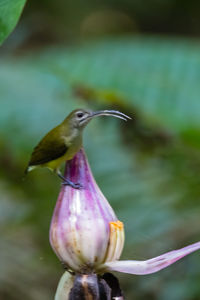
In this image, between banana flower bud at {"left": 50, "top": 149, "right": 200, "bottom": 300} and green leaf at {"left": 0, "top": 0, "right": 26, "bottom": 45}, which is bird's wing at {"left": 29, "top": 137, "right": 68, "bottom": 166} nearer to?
banana flower bud at {"left": 50, "top": 149, "right": 200, "bottom": 300}

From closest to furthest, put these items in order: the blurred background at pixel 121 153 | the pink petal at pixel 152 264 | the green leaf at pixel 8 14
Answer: the green leaf at pixel 8 14 < the pink petal at pixel 152 264 < the blurred background at pixel 121 153

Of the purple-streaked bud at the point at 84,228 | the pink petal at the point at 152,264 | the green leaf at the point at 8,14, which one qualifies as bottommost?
the pink petal at the point at 152,264

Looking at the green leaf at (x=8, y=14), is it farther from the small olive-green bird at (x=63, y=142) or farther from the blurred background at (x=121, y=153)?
the blurred background at (x=121, y=153)

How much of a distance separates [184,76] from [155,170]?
36 cm

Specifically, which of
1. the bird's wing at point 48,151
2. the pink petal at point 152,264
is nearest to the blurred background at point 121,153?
the bird's wing at point 48,151

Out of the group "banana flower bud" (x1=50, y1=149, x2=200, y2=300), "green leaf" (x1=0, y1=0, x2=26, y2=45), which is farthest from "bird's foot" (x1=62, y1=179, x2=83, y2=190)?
"green leaf" (x1=0, y1=0, x2=26, y2=45)

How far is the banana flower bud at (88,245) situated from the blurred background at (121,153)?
961mm

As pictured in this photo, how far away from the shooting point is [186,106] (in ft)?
6.95

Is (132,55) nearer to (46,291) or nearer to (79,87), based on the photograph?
(79,87)

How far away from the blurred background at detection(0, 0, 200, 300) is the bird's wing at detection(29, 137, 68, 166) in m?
0.87

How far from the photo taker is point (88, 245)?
2.57 feet

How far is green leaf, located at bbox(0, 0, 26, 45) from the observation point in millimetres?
659

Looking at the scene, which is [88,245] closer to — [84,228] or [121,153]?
[84,228]

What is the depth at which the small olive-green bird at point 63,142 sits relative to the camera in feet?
2.76
